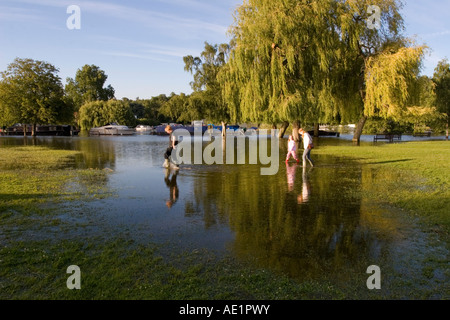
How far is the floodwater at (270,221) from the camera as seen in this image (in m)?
5.07

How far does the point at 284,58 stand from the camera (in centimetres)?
2400

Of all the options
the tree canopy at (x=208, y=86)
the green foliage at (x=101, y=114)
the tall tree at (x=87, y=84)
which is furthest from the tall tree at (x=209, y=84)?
the tall tree at (x=87, y=84)

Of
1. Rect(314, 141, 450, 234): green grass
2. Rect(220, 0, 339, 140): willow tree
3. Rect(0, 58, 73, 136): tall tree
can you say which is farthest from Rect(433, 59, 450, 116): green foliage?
Rect(0, 58, 73, 136): tall tree

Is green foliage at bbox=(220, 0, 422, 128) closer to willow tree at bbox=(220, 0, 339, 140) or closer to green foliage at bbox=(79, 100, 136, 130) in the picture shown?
willow tree at bbox=(220, 0, 339, 140)

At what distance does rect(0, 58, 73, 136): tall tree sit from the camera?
4475 centimetres

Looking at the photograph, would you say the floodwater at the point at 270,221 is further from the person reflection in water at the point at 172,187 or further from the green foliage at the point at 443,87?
the green foliage at the point at 443,87

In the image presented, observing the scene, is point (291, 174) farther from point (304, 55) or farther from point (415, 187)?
point (304, 55)

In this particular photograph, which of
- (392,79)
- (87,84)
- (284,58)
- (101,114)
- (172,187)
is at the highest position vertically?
(87,84)

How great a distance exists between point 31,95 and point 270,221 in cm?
4895

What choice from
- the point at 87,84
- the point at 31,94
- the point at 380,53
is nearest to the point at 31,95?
the point at 31,94

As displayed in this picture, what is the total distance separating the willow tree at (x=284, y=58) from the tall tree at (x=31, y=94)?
32.7 m

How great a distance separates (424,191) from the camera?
31.7 ft
